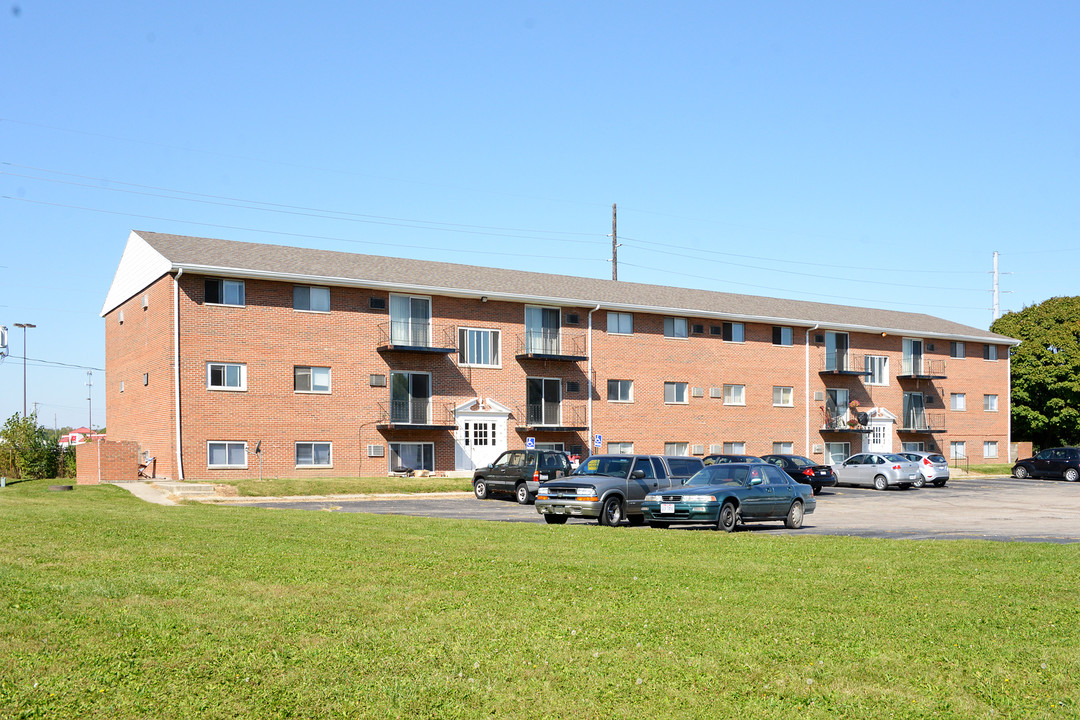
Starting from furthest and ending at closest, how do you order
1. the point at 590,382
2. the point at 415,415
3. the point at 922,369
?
the point at 922,369, the point at 590,382, the point at 415,415

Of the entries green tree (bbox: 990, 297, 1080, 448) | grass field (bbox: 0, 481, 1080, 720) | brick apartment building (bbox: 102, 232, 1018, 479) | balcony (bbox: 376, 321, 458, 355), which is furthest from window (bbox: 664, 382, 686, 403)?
grass field (bbox: 0, 481, 1080, 720)

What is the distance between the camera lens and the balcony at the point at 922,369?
5897cm

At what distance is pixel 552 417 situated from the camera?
1827 inches

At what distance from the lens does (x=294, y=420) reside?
39594 mm

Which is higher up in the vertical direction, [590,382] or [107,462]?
[590,382]

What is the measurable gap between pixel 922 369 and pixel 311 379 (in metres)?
37.3

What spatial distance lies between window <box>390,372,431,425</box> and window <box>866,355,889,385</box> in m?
27.4

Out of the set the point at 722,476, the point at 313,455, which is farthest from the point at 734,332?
the point at 722,476

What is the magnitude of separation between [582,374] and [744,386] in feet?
33.6

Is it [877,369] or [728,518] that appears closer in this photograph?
[728,518]

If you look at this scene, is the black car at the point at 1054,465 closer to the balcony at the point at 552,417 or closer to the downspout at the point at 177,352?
the balcony at the point at 552,417

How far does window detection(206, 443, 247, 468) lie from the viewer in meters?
37.6

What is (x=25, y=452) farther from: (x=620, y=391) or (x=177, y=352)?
(x=620, y=391)

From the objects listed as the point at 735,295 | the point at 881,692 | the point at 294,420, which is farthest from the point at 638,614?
the point at 735,295
